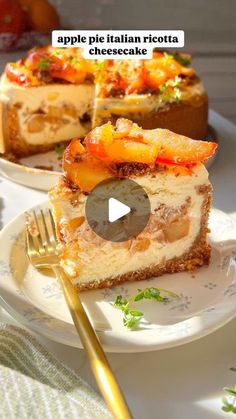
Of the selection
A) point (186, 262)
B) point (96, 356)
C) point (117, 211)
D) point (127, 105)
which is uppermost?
point (127, 105)

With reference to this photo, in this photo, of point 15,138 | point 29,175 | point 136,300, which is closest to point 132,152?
point 136,300

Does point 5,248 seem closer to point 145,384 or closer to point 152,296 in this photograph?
point 152,296

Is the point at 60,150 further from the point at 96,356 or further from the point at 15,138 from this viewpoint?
the point at 96,356

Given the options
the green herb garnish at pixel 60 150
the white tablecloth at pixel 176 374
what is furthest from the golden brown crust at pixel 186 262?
the green herb garnish at pixel 60 150

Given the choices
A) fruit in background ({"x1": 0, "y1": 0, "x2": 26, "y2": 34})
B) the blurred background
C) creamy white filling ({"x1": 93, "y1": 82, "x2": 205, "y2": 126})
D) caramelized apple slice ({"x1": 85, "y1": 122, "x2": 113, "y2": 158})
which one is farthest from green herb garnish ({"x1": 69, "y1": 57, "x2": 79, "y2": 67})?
the blurred background

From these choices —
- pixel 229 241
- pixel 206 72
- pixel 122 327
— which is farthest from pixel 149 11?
pixel 122 327
